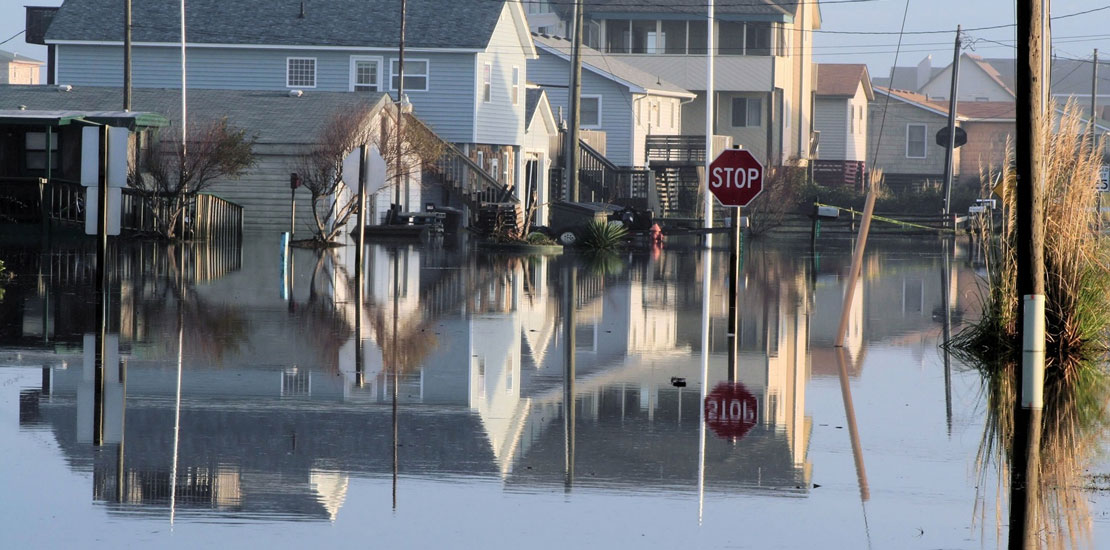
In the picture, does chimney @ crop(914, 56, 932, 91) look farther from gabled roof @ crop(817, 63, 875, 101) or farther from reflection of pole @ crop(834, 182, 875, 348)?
reflection of pole @ crop(834, 182, 875, 348)

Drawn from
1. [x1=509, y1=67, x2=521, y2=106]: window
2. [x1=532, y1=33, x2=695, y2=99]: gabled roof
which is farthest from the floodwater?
[x1=532, y1=33, x2=695, y2=99]: gabled roof

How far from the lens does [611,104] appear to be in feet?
188

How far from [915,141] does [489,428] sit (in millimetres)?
70757

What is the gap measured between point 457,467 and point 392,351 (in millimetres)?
5664

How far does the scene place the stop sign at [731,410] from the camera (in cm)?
1051

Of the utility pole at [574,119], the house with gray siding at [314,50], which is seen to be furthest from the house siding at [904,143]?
the utility pole at [574,119]

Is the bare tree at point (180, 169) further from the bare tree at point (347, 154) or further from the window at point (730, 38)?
the window at point (730, 38)

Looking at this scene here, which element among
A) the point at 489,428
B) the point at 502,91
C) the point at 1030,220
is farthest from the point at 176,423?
the point at 502,91

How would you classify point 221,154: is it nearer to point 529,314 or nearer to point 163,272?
point 163,272

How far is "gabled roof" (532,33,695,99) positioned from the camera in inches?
2217

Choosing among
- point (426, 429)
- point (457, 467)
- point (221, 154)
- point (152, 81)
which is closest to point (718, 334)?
point (426, 429)

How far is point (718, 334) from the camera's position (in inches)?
674

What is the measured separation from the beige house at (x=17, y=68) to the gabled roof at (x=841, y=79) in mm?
60950

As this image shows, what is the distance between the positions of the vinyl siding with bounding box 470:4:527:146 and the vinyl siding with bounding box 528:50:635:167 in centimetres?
741
